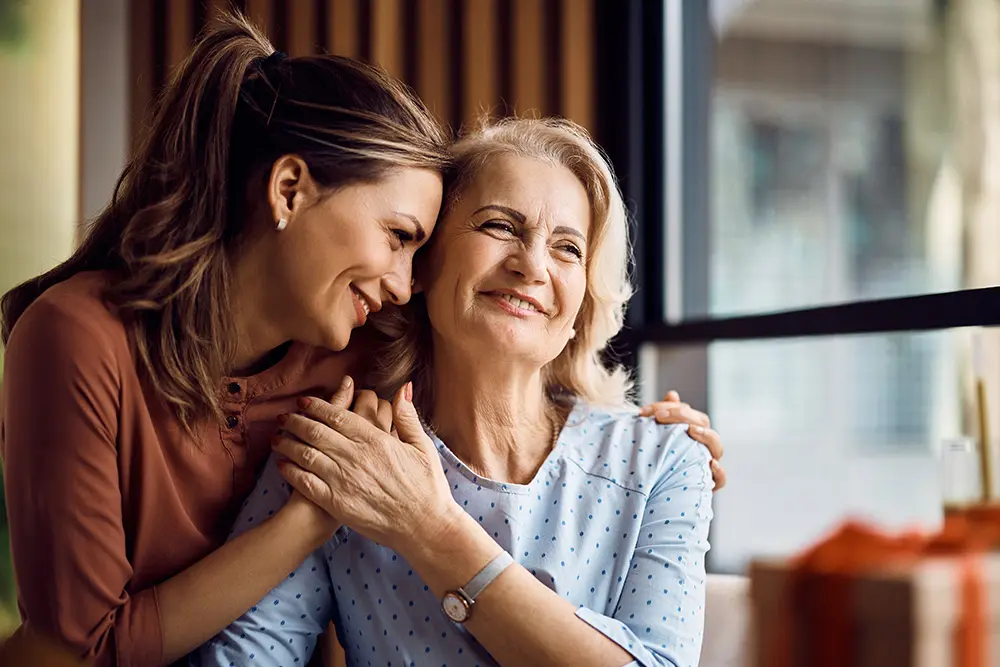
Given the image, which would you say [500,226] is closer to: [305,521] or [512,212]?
[512,212]

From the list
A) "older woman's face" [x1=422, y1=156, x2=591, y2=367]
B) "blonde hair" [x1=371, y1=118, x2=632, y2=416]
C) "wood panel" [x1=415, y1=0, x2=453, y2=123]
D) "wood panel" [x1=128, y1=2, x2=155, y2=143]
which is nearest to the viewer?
"older woman's face" [x1=422, y1=156, x2=591, y2=367]

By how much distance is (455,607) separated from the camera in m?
1.59

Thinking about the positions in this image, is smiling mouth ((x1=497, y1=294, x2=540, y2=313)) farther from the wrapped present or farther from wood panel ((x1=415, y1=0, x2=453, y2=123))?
wood panel ((x1=415, y1=0, x2=453, y2=123))

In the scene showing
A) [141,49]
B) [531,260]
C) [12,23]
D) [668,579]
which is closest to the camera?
[668,579]

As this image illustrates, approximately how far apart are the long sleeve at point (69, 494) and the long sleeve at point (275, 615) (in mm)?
148

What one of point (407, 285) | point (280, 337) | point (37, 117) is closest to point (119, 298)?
point (280, 337)

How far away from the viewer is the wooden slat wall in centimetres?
351

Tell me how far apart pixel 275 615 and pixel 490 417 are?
51cm

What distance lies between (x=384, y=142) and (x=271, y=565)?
71cm

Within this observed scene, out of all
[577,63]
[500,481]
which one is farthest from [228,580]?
[577,63]

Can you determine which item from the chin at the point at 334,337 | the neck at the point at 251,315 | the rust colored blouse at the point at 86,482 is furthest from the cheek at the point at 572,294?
the rust colored blouse at the point at 86,482

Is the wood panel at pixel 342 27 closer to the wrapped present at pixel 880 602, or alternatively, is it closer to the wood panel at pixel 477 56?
→ the wood panel at pixel 477 56

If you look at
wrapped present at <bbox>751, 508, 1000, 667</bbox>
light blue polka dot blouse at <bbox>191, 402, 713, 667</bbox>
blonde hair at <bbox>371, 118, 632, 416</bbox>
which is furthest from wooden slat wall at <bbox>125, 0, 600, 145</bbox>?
wrapped present at <bbox>751, 508, 1000, 667</bbox>

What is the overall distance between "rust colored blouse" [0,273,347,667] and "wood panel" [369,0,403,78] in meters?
2.10
